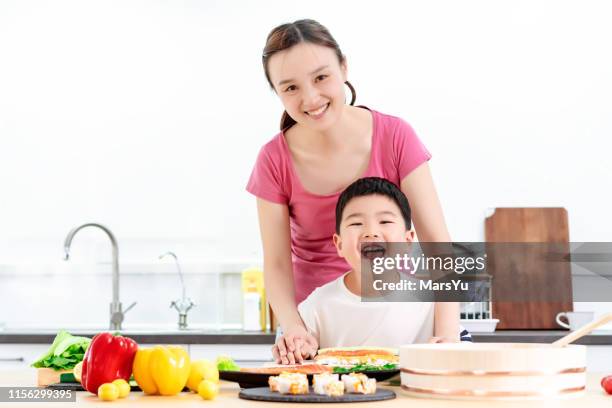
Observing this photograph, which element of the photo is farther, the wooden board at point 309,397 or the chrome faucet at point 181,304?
the chrome faucet at point 181,304

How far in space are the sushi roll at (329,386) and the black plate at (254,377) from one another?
134mm

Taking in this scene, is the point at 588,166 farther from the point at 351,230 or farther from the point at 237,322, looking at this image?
the point at 351,230

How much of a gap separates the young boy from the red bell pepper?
75 cm

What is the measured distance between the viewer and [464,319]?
3227 millimetres

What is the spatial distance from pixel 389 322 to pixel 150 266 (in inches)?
76.4

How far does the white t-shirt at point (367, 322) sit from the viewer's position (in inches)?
77.4

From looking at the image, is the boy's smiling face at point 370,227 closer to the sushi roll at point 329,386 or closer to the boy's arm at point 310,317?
the boy's arm at point 310,317

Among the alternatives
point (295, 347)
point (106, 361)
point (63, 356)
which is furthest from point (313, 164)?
point (106, 361)

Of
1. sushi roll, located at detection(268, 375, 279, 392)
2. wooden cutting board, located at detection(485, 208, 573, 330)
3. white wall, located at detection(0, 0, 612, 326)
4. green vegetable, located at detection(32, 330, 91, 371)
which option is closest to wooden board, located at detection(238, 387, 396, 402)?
sushi roll, located at detection(268, 375, 279, 392)

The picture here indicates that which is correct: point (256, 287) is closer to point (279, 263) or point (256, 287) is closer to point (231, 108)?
point (231, 108)

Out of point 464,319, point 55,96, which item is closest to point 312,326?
point 464,319

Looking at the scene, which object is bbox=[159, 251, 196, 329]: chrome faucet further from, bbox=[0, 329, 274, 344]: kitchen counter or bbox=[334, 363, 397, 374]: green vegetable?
bbox=[334, 363, 397, 374]: green vegetable

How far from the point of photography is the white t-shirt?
6.45 ft

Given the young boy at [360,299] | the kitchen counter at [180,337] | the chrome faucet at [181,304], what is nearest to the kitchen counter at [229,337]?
the kitchen counter at [180,337]
